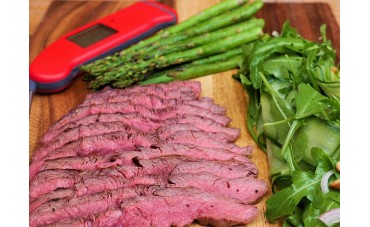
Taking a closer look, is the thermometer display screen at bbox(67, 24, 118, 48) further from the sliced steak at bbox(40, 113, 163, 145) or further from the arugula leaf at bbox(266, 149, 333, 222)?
the arugula leaf at bbox(266, 149, 333, 222)

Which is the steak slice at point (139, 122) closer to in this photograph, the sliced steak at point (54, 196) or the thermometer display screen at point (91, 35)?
the sliced steak at point (54, 196)

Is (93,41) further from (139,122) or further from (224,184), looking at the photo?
(224,184)

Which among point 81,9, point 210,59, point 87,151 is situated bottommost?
point 87,151

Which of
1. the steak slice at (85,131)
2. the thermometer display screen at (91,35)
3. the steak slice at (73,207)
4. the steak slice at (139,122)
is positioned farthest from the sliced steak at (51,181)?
the thermometer display screen at (91,35)

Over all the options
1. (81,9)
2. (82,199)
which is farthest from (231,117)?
(81,9)

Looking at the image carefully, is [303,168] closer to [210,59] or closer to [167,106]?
[167,106]

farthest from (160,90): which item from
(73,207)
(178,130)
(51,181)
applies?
(73,207)

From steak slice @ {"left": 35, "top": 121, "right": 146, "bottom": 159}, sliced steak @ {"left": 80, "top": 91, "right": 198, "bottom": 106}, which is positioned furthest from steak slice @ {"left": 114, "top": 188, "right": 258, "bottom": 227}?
sliced steak @ {"left": 80, "top": 91, "right": 198, "bottom": 106}
